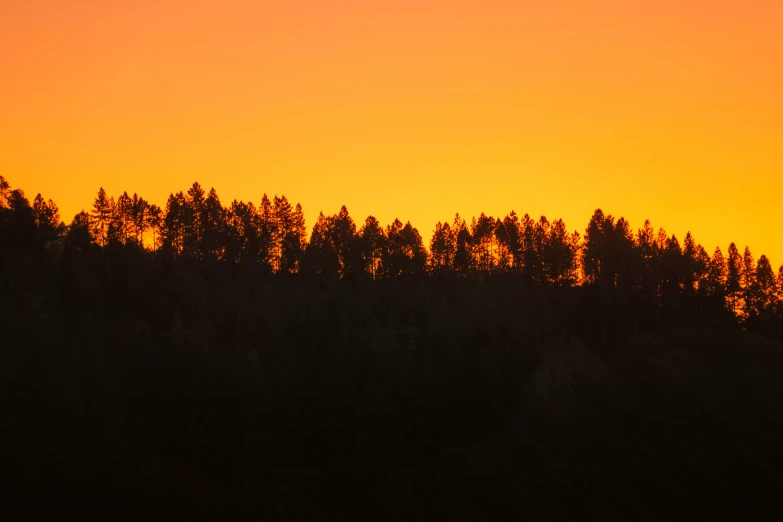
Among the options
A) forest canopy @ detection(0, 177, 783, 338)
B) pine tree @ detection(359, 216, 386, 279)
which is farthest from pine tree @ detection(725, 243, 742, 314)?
pine tree @ detection(359, 216, 386, 279)

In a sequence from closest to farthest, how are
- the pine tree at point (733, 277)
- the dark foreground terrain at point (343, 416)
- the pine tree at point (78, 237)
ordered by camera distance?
1. the dark foreground terrain at point (343, 416)
2. the pine tree at point (78, 237)
3. the pine tree at point (733, 277)

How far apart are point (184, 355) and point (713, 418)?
254 feet

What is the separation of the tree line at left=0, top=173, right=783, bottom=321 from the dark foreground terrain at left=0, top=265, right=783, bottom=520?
18105 mm

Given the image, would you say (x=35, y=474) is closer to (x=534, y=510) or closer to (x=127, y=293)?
(x=127, y=293)

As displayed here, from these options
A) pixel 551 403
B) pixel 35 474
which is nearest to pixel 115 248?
pixel 35 474

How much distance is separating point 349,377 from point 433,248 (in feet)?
209

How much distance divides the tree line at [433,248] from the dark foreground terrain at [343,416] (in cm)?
1810

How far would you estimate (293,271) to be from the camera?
479 feet

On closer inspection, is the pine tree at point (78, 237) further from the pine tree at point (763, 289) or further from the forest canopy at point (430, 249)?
the pine tree at point (763, 289)

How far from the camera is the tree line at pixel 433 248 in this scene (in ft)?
453

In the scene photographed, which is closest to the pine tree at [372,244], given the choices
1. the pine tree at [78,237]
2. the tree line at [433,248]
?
the tree line at [433,248]

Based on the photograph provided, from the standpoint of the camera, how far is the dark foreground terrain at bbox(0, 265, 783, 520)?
271 ft

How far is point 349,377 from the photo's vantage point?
104938 mm

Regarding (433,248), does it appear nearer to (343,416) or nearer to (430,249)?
(430,249)
